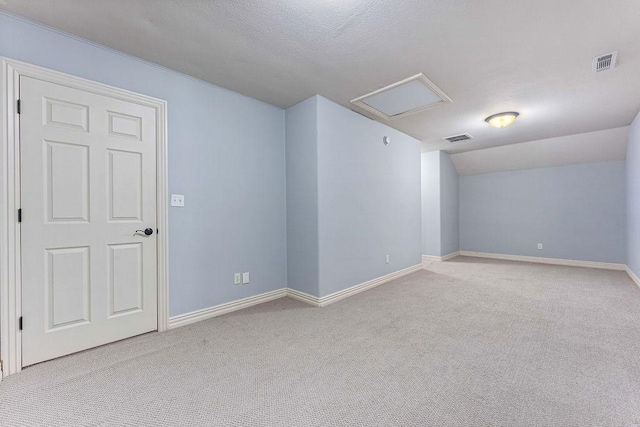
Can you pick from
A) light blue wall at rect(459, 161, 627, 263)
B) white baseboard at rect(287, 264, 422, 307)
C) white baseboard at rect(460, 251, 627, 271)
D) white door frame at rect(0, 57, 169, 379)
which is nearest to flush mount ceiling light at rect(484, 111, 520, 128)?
white baseboard at rect(287, 264, 422, 307)

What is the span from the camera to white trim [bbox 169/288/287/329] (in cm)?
267

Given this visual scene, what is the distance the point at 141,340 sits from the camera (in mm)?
2373

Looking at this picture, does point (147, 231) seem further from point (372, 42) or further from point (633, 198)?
point (633, 198)

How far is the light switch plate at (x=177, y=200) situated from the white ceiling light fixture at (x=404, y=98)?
90.0 inches

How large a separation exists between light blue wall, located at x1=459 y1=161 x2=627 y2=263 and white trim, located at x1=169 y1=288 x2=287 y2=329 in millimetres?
5521

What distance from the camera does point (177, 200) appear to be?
2699mm

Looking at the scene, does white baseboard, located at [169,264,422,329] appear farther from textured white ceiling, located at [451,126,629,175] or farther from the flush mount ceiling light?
textured white ceiling, located at [451,126,629,175]

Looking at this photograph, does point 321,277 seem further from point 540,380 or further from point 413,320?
point 540,380

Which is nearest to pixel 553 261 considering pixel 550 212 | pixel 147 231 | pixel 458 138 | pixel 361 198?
pixel 550 212

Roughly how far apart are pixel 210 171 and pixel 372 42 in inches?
78.8

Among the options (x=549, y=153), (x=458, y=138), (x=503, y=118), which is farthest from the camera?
(x=549, y=153)

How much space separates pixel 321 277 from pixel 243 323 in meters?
1.01

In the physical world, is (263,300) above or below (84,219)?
below

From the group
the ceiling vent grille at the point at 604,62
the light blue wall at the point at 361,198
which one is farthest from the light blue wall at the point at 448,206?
the ceiling vent grille at the point at 604,62
